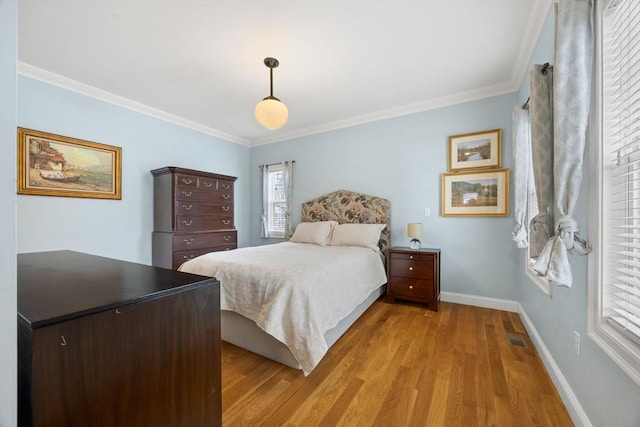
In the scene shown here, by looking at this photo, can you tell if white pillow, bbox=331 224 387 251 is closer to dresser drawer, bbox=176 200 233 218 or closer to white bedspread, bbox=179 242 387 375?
white bedspread, bbox=179 242 387 375

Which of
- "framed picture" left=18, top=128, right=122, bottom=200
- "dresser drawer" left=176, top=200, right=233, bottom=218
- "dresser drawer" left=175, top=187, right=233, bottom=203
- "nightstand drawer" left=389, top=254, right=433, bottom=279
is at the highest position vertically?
"framed picture" left=18, top=128, right=122, bottom=200

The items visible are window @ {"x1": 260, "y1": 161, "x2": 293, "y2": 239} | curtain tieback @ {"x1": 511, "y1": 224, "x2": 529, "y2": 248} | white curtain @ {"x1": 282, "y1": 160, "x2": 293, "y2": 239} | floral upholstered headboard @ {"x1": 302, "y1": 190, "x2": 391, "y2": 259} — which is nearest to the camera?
curtain tieback @ {"x1": 511, "y1": 224, "x2": 529, "y2": 248}

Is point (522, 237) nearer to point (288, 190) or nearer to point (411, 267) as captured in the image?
point (411, 267)

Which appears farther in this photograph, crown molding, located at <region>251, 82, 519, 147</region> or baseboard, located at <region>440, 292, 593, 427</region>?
crown molding, located at <region>251, 82, 519, 147</region>

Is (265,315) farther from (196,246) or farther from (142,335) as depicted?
(196,246)

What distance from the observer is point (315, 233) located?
3.68m

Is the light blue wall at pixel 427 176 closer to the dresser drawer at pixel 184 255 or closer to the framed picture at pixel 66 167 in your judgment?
the dresser drawer at pixel 184 255

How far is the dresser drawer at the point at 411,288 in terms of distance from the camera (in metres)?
2.94

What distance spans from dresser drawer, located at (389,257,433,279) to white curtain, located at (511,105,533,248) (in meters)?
0.89

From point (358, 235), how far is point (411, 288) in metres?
0.90

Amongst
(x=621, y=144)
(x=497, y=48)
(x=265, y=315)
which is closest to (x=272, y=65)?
(x=497, y=48)

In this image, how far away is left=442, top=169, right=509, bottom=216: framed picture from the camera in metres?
2.91

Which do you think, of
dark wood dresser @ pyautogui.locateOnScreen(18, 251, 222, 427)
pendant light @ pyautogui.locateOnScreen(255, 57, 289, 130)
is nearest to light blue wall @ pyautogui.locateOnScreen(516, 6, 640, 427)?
dark wood dresser @ pyautogui.locateOnScreen(18, 251, 222, 427)

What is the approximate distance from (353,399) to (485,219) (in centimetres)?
251
